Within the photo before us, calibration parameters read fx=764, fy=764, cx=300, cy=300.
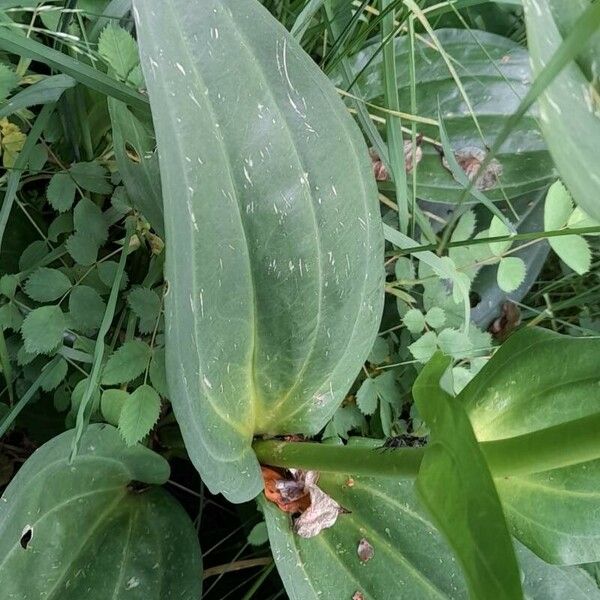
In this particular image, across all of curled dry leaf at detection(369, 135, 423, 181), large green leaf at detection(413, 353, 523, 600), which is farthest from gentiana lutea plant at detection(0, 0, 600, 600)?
curled dry leaf at detection(369, 135, 423, 181)

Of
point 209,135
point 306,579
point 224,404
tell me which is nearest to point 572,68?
point 209,135

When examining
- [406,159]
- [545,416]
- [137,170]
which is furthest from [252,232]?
[406,159]

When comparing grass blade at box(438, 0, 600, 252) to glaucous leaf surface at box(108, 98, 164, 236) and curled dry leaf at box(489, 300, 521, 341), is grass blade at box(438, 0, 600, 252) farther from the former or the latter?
curled dry leaf at box(489, 300, 521, 341)

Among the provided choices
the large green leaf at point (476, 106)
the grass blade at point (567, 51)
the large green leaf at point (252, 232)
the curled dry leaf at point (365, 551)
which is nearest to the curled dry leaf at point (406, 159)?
the large green leaf at point (476, 106)

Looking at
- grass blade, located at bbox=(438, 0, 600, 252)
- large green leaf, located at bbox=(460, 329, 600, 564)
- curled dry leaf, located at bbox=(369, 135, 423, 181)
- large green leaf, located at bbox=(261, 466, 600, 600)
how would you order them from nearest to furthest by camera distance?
grass blade, located at bbox=(438, 0, 600, 252), large green leaf, located at bbox=(460, 329, 600, 564), large green leaf, located at bbox=(261, 466, 600, 600), curled dry leaf, located at bbox=(369, 135, 423, 181)

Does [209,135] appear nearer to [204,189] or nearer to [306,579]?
[204,189]

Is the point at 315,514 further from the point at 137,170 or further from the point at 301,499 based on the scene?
the point at 137,170
